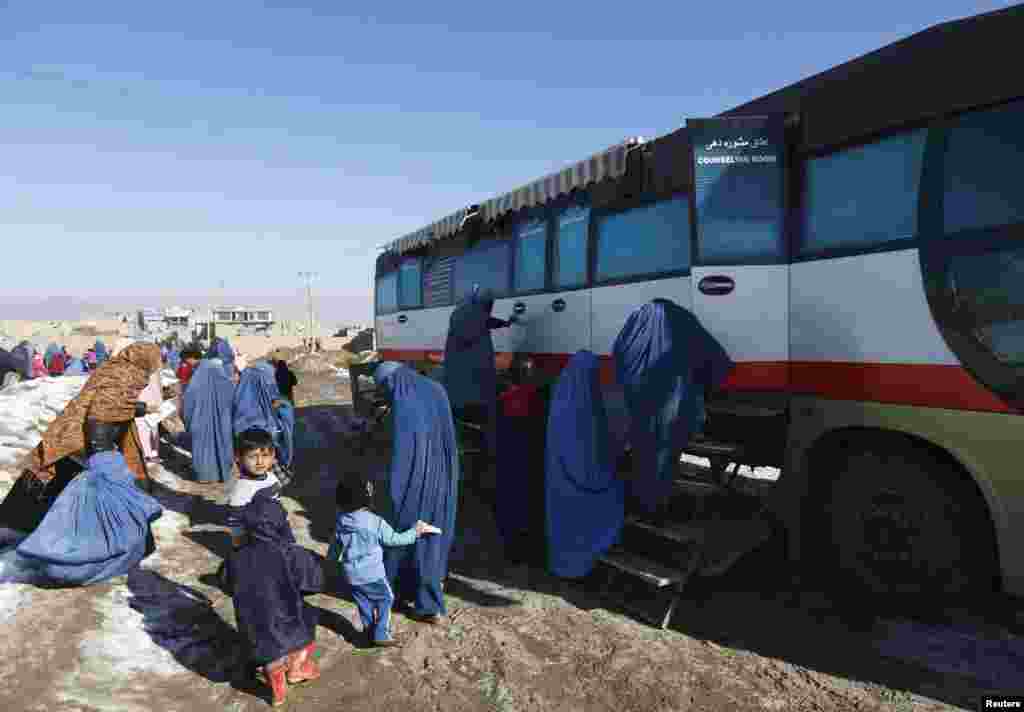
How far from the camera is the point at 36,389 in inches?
432

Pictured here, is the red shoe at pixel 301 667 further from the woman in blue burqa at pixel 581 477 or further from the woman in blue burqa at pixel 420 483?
the woman in blue burqa at pixel 581 477

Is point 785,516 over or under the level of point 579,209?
under

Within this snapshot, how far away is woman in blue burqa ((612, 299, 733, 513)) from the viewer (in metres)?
4.17

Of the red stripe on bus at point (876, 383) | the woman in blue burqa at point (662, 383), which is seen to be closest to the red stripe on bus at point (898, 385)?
the red stripe on bus at point (876, 383)

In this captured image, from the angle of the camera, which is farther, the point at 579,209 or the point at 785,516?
the point at 579,209

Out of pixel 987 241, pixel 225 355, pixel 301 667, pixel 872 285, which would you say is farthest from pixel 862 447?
pixel 225 355

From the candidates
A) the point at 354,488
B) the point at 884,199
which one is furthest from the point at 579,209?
the point at 354,488

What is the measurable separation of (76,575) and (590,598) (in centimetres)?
377

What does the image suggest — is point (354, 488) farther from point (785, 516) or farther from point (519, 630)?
point (785, 516)

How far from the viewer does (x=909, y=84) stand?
3.75 meters

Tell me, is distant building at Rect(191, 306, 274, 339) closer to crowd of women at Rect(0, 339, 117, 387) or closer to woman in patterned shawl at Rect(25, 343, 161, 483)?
crowd of women at Rect(0, 339, 117, 387)

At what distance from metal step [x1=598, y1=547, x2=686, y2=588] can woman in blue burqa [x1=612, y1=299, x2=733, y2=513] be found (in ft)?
1.21

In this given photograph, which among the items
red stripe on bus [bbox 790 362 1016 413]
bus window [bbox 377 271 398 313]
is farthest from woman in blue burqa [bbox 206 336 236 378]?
red stripe on bus [bbox 790 362 1016 413]

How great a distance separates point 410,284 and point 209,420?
4125mm
